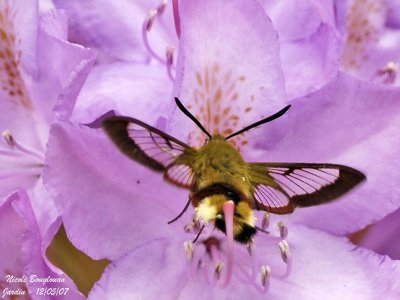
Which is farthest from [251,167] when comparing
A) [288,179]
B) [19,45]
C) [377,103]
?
[19,45]

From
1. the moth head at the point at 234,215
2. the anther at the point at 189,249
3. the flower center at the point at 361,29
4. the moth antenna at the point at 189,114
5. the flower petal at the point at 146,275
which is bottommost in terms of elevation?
the flower petal at the point at 146,275

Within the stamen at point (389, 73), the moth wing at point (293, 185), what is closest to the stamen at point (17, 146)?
the moth wing at point (293, 185)

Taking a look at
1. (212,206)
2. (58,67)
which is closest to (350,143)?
(212,206)

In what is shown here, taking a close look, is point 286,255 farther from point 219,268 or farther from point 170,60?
point 170,60

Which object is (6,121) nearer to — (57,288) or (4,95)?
(4,95)

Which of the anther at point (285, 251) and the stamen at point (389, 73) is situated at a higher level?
the stamen at point (389, 73)

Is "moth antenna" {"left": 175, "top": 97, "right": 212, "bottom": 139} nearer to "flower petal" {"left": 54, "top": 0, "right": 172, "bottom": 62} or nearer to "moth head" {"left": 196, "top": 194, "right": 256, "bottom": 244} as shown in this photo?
"moth head" {"left": 196, "top": 194, "right": 256, "bottom": 244}

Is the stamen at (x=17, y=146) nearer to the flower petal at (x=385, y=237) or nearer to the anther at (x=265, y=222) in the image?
the anther at (x=265, y=222)
